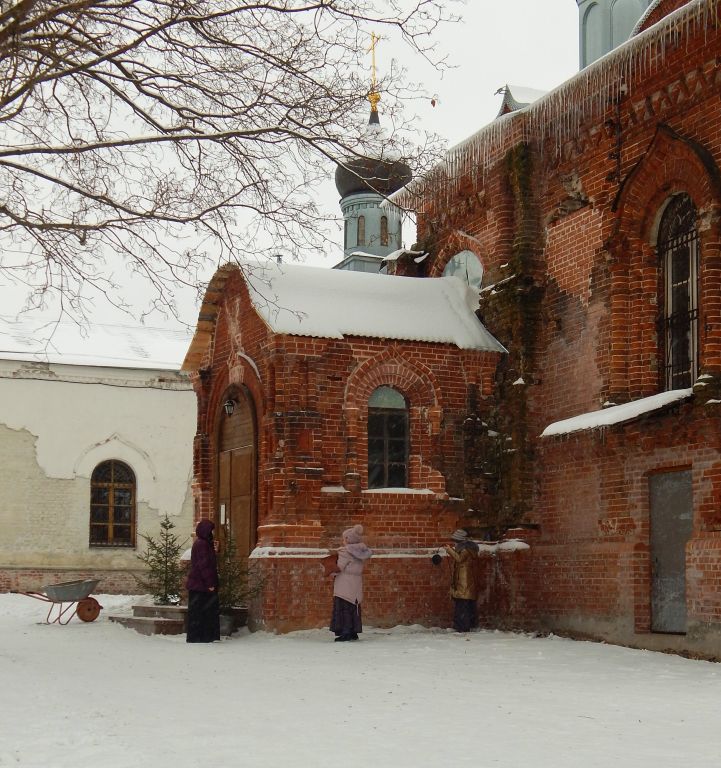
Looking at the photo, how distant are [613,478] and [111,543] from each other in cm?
1449

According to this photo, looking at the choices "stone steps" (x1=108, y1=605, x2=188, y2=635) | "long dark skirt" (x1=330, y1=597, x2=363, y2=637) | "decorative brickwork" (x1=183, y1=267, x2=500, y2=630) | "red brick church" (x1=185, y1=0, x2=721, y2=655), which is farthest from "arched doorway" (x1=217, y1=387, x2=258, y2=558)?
"long dark skirt" (x1=330, y1=597, x2=363, y2=637)

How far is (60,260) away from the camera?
11969 millimetres

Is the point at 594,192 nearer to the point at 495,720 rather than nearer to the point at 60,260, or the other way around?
the point at 60,260

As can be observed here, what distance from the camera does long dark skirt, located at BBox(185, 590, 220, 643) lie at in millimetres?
13523

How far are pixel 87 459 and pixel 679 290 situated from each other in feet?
50.4

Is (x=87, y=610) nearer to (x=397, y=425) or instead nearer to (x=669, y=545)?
(x=397, y=425)

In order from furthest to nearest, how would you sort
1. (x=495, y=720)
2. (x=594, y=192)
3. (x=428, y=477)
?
(x=428, y=477), (x=594, y=192), (x=495, y=720)

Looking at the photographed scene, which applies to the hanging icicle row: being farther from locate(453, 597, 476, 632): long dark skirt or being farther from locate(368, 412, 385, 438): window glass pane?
locate(453, 597, 476, 632): long dark skirt

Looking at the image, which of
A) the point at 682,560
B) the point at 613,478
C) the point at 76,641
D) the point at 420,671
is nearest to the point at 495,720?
the point at 420,671

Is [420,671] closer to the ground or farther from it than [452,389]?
closer to the ground

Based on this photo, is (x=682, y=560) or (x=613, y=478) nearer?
(x=682, y=560)

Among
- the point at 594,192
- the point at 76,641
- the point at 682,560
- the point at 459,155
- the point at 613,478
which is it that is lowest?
the point at 76,641

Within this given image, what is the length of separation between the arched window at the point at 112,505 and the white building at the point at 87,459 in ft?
0.07

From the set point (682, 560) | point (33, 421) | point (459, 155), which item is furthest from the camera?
point (33, 421)
